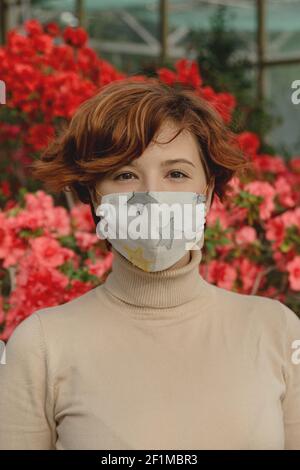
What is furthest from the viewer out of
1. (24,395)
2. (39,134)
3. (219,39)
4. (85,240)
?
(219,39)

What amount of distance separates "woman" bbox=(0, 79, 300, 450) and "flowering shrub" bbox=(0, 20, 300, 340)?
42 centimetres

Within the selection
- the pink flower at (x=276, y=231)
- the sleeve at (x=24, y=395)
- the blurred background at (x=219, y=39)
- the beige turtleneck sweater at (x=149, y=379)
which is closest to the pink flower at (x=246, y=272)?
the pink flower at (x=276, y=231)

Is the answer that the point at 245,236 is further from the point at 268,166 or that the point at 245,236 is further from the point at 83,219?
the point at 268,166

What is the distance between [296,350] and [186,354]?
0.65 feet

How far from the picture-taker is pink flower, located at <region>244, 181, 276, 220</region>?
117 inches

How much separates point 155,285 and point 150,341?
11 centimetres

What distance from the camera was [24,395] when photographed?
1440 millimetres

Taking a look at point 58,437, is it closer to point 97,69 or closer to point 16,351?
point 16,351

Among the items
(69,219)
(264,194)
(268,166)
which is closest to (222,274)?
(264,194)

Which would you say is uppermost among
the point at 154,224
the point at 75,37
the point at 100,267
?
the point at 75,37

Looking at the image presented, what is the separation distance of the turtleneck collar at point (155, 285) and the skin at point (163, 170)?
135 millimetres

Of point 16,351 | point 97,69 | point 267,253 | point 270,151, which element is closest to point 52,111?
point 97,69

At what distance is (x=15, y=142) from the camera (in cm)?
432

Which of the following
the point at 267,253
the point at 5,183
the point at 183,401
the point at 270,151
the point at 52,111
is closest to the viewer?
the point at 183,401
